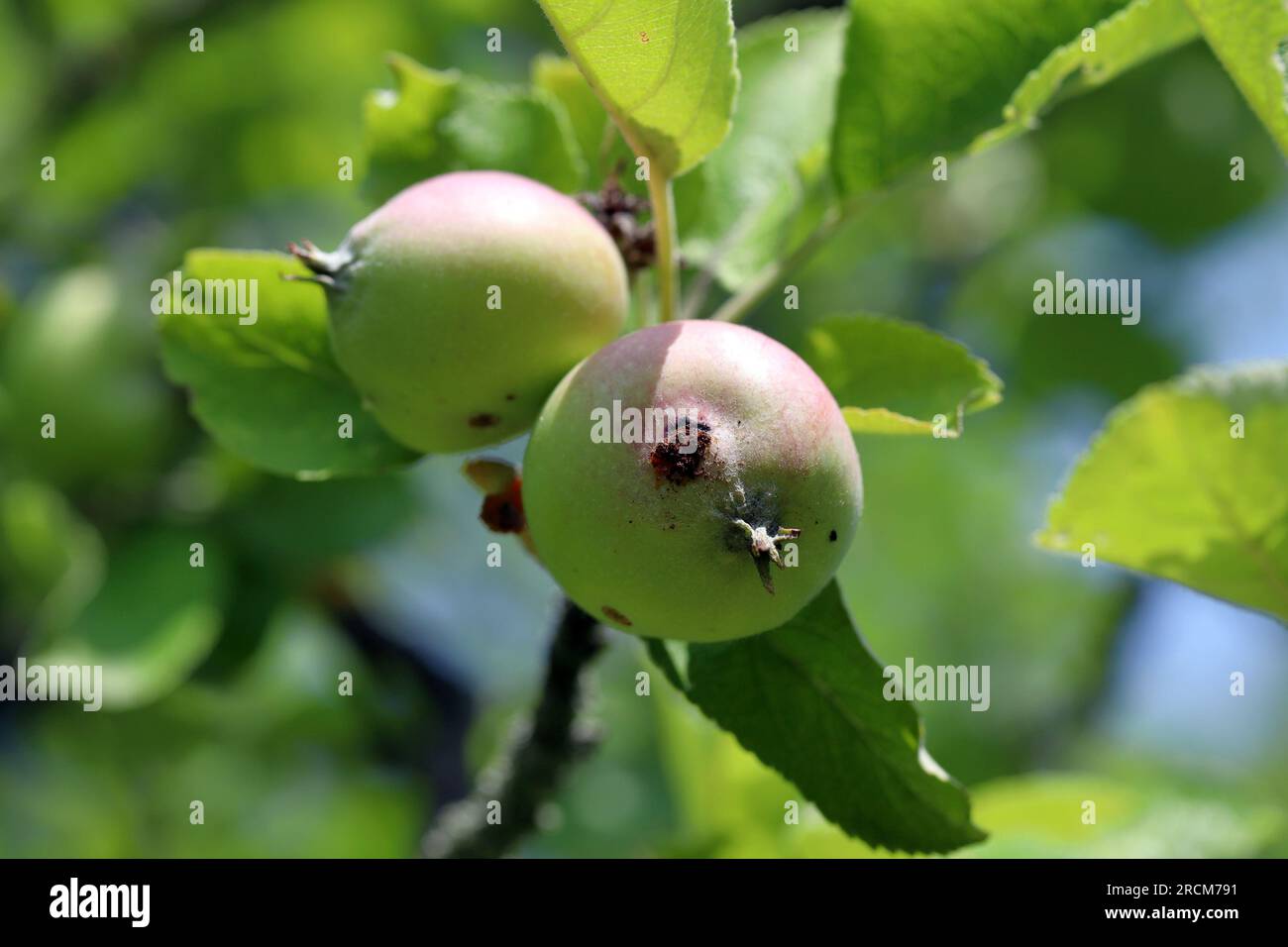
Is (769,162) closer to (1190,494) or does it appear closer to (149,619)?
(1190,494)

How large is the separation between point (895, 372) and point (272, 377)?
71 centimetres

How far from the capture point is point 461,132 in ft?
5.02

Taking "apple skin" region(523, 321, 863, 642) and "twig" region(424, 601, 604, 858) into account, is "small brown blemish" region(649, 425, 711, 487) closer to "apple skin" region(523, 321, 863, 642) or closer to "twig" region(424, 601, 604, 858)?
"apple skin" region(523, 321, 863, 642)

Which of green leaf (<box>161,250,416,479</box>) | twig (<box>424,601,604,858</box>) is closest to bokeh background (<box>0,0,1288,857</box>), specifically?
twig (<box>424,601,604,858</box>)

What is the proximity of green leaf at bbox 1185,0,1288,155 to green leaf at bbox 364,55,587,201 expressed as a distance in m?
0.68

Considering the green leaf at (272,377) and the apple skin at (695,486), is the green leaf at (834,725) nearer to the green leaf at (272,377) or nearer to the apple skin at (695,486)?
the apple skin at (695,486)

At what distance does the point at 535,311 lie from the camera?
1.20m

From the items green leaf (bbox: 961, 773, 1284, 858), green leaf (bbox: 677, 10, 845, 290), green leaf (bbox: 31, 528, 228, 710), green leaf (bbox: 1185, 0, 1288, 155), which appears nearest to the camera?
green leaf (bbox: 1185, 0, 1288, 155)

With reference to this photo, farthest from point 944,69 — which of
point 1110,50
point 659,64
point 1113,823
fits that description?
point 1113,823

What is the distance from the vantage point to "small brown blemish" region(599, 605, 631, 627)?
3.63 feet

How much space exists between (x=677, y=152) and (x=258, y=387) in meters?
0.58

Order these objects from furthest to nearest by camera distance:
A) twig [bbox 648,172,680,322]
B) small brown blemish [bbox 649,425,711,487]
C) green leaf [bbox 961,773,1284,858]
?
1. green leaf [bbox 961,773,1284,858]
2. twig [bbox 648,172,680,322]
3. small brown blemish [bbox 649,425,711,487]

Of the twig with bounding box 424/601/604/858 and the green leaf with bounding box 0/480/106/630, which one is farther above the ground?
the green leaf with bounding box 0/480/106/630

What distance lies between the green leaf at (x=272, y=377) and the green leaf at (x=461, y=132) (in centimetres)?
19
